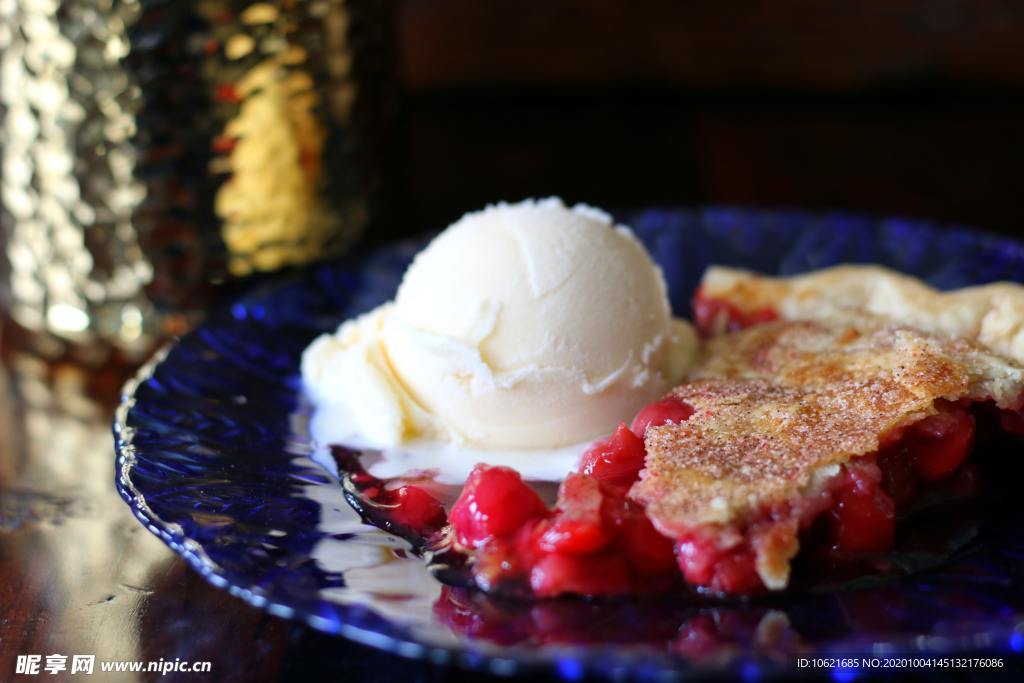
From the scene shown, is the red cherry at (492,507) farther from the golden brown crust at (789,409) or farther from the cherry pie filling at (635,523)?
the golden brown crust at (789,409)

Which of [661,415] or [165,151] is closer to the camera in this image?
[661,415]

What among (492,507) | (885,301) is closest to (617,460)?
(492,507)

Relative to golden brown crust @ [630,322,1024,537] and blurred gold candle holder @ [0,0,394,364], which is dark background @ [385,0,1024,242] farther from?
golden brown crust @ [630,322,1024,537]

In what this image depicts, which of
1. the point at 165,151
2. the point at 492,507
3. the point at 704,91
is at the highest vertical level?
the point at 165,151

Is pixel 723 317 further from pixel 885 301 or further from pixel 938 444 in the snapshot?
pixel 938 444

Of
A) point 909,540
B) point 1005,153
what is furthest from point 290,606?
point 1005,153

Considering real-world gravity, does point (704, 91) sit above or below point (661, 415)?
below

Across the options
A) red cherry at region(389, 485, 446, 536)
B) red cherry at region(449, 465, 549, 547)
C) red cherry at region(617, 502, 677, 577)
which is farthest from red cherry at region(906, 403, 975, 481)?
red cherry at region(389, 485, 446, 536)
